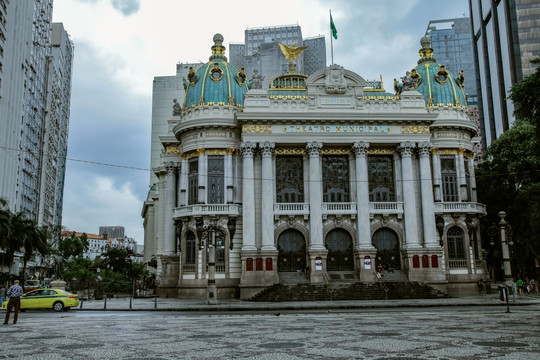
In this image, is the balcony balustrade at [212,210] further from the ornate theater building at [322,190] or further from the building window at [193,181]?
the building window at [193,181]

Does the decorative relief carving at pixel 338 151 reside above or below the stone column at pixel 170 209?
above

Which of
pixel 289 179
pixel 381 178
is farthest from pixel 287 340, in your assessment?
pixel 381 178

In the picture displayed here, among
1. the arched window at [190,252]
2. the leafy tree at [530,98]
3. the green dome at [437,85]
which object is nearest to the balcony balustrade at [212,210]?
the arched window at [190,252]

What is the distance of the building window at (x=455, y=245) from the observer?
48.4 metres

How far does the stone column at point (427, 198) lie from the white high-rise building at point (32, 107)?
45777 mm

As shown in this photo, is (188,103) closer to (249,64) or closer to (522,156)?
(522,156)

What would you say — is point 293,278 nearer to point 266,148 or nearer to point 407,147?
point 266,148

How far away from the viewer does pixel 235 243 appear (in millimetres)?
47312

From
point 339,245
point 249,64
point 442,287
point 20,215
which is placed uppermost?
point 249,64

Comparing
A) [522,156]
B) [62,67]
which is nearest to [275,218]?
[522,156]

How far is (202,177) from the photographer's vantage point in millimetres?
47469

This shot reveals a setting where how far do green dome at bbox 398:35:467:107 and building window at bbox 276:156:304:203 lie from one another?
12836mm

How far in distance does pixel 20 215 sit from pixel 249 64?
62.6m

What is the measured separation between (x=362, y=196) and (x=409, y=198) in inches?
165
